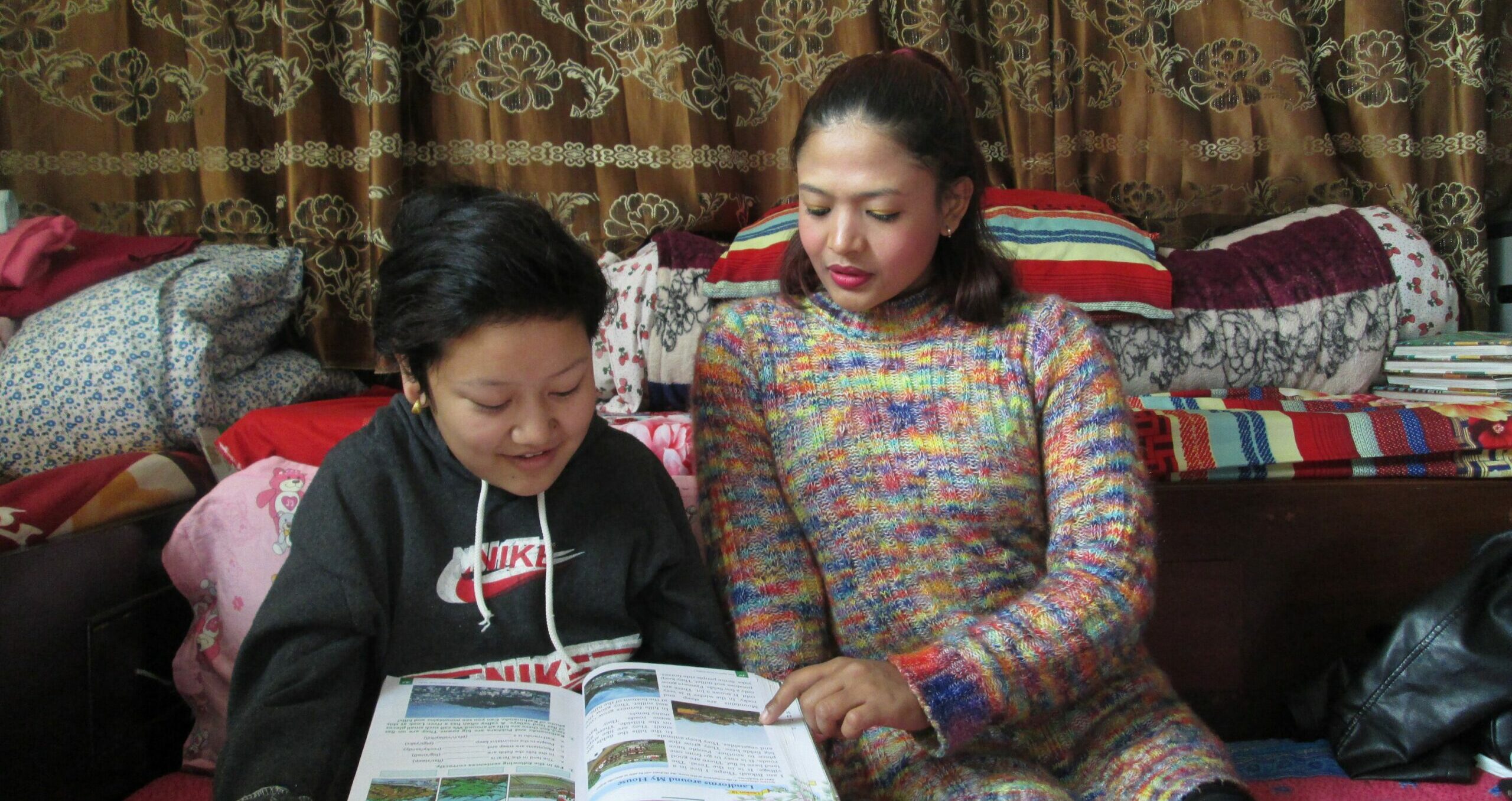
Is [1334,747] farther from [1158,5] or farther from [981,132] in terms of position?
[1158,5]

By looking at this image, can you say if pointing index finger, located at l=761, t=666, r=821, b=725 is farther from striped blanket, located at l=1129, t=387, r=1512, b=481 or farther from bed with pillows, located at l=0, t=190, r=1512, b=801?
striped blanket, located at l=1129, t=387, r=1512, b=481

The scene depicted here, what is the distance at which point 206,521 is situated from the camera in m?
1.12

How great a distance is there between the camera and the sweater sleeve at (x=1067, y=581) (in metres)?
0.80

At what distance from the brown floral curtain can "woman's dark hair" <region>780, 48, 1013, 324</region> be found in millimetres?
747

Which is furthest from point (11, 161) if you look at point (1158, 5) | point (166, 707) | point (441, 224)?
point (1158, 5)

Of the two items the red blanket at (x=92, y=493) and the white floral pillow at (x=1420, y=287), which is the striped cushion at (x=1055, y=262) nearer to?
the white floral pillow at (x=1420, y=287)

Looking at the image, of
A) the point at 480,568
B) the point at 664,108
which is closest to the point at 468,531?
the point at 480,568

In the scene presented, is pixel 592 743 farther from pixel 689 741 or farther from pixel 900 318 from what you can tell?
pixel 900 318

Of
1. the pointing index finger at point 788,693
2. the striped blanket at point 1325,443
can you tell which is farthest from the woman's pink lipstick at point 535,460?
the striped blanket at point 1325,443

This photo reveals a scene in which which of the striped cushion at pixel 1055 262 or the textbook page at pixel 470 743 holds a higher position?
the striped cushion at pixel 1055 262

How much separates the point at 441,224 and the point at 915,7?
119 centimetres

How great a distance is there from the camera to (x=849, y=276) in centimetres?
96

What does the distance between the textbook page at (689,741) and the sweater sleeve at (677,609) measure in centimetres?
8

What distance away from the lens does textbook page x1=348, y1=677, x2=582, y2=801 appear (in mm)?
658
